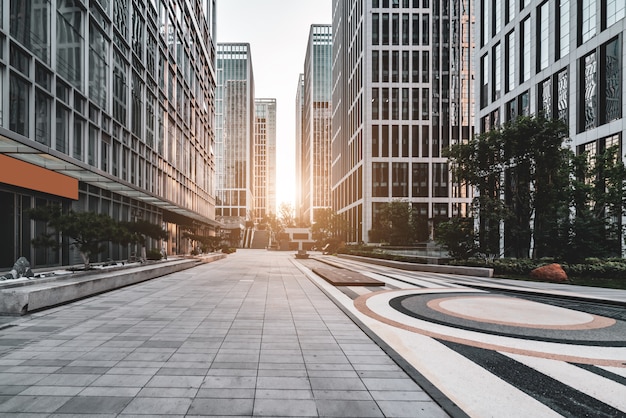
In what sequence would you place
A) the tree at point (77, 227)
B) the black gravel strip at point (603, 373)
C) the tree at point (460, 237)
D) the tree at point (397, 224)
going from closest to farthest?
1. the black gravel strip at point (603, 373)
2. the tree at point (77, 227)
3. the tree at point (460, 237)
4. the tree at point (397, 224)

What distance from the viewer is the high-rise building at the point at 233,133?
12975 centimetres

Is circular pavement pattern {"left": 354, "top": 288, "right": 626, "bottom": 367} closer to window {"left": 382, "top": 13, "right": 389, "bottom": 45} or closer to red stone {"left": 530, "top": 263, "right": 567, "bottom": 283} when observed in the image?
red stone {"left": 530, "top": 263, "right": 567, "bottom": 283}

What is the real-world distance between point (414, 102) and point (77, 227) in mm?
59743

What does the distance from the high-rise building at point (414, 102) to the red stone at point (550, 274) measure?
44152 millimetres

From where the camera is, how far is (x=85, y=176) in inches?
707

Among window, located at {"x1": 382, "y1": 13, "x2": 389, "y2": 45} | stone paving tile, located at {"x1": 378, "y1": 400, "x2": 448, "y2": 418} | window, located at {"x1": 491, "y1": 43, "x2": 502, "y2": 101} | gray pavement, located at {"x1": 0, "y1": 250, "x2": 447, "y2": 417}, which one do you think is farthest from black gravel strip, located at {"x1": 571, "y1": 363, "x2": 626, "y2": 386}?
window, located at {"x1": 382, "y1": 13, "x2": 389, "y2": 45}

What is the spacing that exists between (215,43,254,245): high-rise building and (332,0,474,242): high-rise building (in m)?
73.0

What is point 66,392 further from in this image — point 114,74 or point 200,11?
point 200,11

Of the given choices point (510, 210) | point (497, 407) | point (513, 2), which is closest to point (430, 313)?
point (497, 407)

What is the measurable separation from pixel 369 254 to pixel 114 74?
81.4 ft

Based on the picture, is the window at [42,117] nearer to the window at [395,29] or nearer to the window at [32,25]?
the window at [32,25]

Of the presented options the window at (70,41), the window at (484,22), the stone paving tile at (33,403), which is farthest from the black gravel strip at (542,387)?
the window at (484,22)

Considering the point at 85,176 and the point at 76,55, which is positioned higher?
the point at 76,55

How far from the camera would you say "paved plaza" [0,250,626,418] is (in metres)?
4.36
